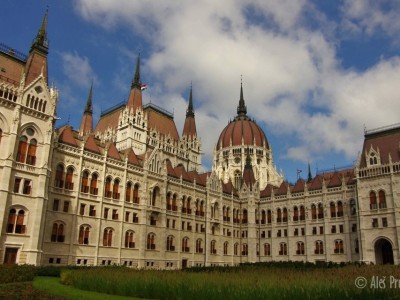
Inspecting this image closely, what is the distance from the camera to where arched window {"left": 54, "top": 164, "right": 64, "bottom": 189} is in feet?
152

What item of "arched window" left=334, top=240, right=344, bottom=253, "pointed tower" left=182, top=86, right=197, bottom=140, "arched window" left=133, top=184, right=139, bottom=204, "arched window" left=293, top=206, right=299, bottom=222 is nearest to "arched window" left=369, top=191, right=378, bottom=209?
"arched window" left=334, top=240, right=344, bottom=253

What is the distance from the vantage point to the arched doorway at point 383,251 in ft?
188

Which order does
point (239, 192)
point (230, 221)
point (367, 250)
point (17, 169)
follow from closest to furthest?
point (17, 169) < point (367, 250) < point (230, 221) < point (239, 192)

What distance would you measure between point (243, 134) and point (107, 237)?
221 ft

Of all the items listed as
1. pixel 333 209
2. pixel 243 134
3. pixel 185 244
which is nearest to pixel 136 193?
pixel 185 244

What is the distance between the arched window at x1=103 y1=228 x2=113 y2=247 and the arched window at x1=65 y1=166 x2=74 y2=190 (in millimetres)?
7809

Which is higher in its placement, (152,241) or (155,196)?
(155,196)

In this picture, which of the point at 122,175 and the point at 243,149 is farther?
the point at 243,149

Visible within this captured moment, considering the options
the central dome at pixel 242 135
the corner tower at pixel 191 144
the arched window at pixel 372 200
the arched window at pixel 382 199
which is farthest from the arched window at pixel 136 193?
the central dome at pixel 242 135

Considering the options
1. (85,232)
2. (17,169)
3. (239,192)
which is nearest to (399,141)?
(239,192)

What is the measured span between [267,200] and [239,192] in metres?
6.49

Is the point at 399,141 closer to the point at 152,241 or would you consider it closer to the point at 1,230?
the point at 152,241

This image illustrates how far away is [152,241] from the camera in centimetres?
5703

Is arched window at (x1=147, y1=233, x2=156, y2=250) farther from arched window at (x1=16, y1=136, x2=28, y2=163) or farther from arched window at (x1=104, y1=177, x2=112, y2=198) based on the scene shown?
arched window at (x1=16, y1=136, x2=28, y2=163)
